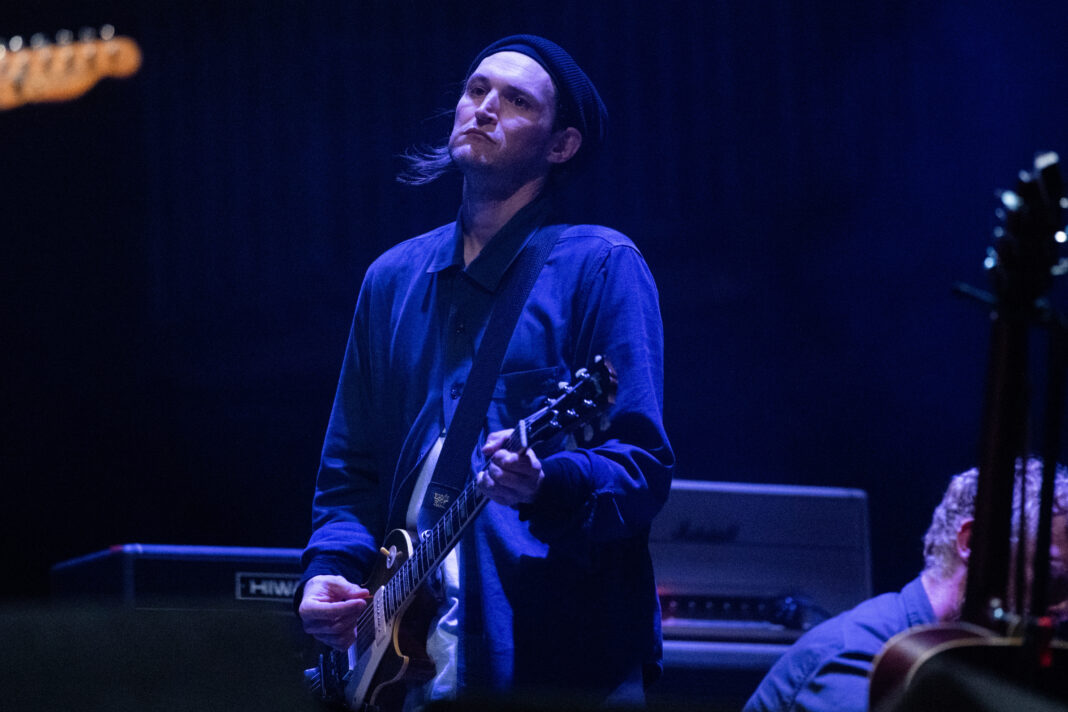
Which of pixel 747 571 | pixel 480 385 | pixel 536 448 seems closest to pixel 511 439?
→ pixel 536 448

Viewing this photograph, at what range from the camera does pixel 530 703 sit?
40.2 inches

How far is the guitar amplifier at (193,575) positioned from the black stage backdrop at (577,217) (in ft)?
1.76

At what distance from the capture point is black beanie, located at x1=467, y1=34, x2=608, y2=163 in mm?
2598

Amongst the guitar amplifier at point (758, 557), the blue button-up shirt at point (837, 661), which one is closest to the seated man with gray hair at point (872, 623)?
the blue button-up shirt at point (837, 661)

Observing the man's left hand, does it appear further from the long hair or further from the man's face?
the long hair

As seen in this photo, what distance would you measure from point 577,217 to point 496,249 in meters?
0.99

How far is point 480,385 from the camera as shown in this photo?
2.35m

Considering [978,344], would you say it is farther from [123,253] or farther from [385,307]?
[123,253]

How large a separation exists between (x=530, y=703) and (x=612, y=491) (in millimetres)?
1090

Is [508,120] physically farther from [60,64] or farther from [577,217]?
[60,64]

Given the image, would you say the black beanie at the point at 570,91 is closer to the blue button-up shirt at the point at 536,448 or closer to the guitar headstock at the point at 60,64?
the blue button-up shirt at the point at 536,448

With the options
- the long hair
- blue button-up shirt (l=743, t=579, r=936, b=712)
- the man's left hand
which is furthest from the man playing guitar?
the long hair

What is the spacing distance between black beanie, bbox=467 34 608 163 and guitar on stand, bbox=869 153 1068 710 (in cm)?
118

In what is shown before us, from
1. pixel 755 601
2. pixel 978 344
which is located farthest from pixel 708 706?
pixel 978 344
